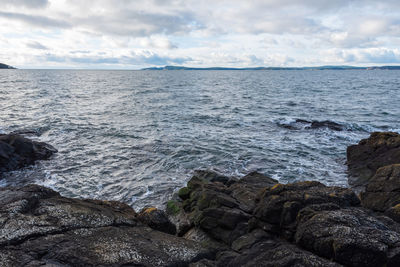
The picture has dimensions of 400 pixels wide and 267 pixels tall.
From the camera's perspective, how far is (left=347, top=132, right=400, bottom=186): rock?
16984 mm

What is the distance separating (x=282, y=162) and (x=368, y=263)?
14.8 meters

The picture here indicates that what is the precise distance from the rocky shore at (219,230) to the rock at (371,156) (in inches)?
228

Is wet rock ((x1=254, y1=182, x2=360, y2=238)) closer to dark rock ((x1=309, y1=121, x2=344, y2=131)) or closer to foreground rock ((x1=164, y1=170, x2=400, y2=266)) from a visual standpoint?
foreground rock ((x1=164, y1=170, x2=400, y2=266))

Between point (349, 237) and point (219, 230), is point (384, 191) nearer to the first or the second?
point (349, 237)

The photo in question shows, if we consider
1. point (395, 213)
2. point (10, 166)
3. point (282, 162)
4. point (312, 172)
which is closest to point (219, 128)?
point (282, 162)

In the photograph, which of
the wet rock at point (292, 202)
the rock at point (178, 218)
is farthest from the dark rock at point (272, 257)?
the rock at point (178, 218)

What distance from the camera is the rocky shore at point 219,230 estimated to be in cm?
673

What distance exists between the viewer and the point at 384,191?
11.0 meters

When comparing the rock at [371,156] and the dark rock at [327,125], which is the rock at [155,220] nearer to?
the rock at [371,156]

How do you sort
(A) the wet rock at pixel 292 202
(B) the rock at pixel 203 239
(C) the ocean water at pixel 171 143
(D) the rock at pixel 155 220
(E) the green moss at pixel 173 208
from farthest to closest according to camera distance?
(C) the ocean water at pixel 171 143 → (E) the green moss at pixel 173 208 → (D) the rock at pixel 155 220 → (B) the rock at pixel 203 239 → (A) the wet rock at pixel 292 202

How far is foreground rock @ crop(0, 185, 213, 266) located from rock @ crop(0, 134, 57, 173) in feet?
35.7

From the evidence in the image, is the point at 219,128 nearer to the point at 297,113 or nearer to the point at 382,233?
the point at 297,113

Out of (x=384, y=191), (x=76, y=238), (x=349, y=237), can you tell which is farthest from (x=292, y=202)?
(x=76, y=238)

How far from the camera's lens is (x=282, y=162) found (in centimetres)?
2102
